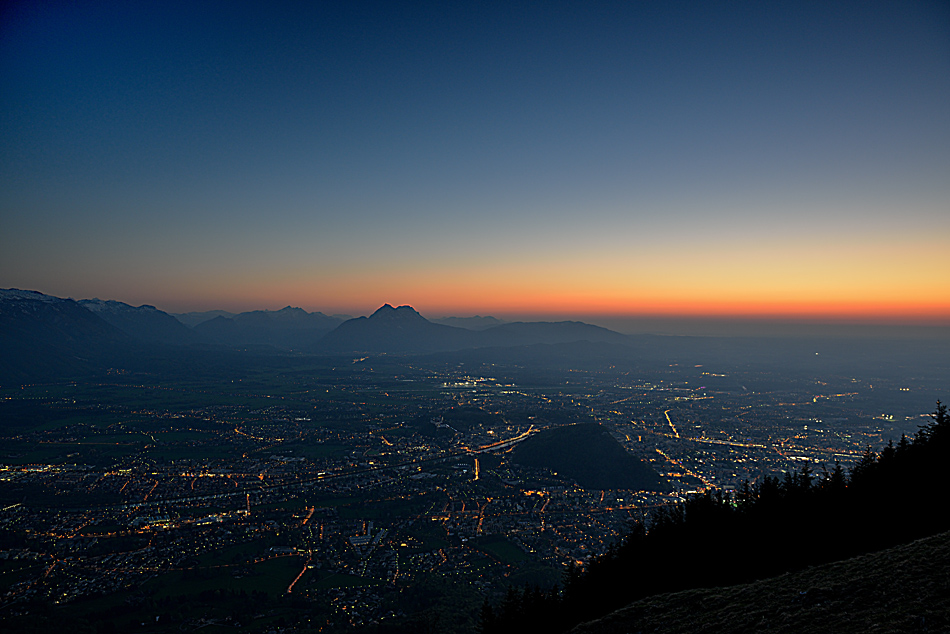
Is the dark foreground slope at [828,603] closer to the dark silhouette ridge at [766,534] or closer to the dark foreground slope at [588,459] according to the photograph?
the dark silhouette ridge at [766,534]

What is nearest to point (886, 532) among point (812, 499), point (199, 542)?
point (812, 499)

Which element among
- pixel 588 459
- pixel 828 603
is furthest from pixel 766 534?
pixel 588 459

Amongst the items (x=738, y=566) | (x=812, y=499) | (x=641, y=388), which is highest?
(x=812, y=499)

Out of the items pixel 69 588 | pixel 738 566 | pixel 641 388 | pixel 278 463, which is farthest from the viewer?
Answer: pixel 641 388

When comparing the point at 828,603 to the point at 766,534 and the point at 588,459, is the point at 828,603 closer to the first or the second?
the point at 766,534

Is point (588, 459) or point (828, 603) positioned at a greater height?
point (828, 603)

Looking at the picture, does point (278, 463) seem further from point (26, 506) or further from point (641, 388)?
point (641, 388)

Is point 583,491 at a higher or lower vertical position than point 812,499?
lower

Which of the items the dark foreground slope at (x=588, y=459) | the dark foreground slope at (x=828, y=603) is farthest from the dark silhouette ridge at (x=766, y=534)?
the dark foreground slope at (x=588, y=459)

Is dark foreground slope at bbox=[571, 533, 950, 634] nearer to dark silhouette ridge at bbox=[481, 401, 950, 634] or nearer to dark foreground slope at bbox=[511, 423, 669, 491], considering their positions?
dark silhouette ridge at bbox=[481, 401, 950, 634]
